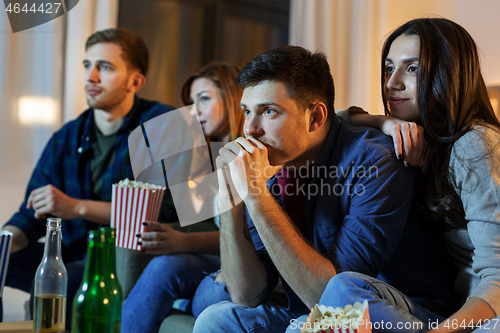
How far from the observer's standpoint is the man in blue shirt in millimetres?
1256

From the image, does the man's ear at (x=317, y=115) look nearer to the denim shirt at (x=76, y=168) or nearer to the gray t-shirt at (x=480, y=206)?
the gray t-shirt at (x=480, y=206)

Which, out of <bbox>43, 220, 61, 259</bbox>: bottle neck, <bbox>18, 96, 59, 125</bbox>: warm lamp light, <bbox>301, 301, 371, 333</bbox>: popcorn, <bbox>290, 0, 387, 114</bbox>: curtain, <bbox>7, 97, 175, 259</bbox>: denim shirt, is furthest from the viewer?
<bbox>290, 0, 387, 114</bbox>: curtain

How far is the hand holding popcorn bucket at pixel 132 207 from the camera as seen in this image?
5.42ft

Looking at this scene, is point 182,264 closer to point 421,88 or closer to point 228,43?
point 421,88

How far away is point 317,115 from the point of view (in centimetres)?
146

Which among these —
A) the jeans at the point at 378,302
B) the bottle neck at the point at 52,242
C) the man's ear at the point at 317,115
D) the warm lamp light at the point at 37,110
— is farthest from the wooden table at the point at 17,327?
the warm lamp light at the point at 37,110

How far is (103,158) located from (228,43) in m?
1.98

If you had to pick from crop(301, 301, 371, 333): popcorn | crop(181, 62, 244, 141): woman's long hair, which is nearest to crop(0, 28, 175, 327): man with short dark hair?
crop(181, 62, 244, 141): woman's long hair

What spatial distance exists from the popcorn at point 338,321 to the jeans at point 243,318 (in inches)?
21.2

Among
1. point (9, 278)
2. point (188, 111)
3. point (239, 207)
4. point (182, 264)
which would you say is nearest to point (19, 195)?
point (9, 278)

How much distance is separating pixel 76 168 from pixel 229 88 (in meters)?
0.85

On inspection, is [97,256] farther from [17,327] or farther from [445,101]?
[445,101]

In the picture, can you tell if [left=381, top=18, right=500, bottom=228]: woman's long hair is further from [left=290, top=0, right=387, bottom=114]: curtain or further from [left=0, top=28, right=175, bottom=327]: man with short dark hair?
[left=290, top=0, right=387, bottom=114]: curtain

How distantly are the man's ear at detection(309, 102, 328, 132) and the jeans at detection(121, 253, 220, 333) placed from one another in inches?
27.3
